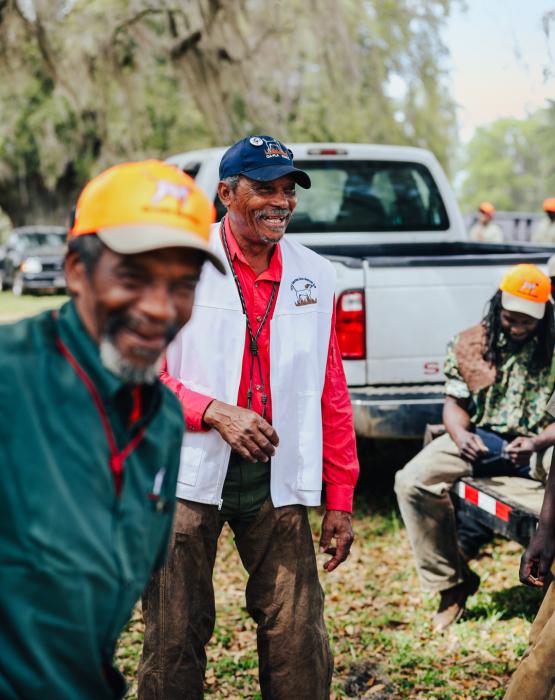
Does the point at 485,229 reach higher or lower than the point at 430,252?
higher

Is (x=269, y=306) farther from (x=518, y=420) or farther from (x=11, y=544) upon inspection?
(x=518, y=420)

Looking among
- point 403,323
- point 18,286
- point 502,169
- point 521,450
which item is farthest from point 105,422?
point 502,169

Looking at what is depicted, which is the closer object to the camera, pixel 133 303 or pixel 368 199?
pixel 133 303

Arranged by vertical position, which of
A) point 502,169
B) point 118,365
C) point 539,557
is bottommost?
point 539,557

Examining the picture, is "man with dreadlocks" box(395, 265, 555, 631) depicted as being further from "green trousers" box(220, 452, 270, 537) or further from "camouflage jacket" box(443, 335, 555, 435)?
"green trousers" box(220, 452, 270, 537)

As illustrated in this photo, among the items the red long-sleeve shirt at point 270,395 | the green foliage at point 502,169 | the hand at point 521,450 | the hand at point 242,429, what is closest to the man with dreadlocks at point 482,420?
the hand at point 521,450

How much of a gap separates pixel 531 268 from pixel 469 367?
1.86 feet

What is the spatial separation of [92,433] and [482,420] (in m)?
3.49

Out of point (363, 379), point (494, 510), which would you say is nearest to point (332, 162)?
point (363, 379)

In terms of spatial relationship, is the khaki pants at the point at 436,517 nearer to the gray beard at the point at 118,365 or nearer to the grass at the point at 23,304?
the gray beard at the point at 118,365

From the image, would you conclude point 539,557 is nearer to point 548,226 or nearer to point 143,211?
point 143,211

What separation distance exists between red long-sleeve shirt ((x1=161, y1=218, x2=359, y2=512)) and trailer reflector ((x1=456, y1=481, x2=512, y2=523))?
4.38 ft

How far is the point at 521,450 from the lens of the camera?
4.64m

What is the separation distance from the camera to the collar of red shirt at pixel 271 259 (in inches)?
127
